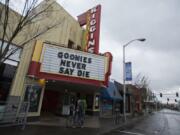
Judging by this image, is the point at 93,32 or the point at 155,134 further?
the point at 93,32

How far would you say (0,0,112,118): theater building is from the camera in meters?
13.3

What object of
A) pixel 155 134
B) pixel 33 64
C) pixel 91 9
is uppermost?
pixel 91 9

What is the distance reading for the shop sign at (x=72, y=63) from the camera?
14.0m

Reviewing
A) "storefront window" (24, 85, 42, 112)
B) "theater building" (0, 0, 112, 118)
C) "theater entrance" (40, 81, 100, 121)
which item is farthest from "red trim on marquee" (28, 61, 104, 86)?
"theater entrance" (40, 81, 100, 121)

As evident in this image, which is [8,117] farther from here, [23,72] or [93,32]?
[93,32]

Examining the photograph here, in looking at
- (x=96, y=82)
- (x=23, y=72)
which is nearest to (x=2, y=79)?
(x=23, y=72)

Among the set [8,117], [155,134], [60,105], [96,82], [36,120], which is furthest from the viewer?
[60,105]

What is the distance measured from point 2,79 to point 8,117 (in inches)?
95.9

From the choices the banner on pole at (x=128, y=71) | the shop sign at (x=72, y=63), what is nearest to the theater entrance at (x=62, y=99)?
the banner on pole at (x=128, y=71)

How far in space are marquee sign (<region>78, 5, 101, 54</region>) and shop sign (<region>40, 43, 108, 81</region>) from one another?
2.90 meters

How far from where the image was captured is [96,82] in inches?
615

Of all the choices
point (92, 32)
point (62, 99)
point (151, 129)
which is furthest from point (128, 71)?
point (62, 99)

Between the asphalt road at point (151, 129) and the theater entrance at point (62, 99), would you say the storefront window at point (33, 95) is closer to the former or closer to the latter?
the theater entrance at point (62, 99)

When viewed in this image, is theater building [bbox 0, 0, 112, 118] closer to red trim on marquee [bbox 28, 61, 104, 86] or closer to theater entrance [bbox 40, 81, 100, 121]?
red trim on marquee [bbox 28, 61, 104, 86]
